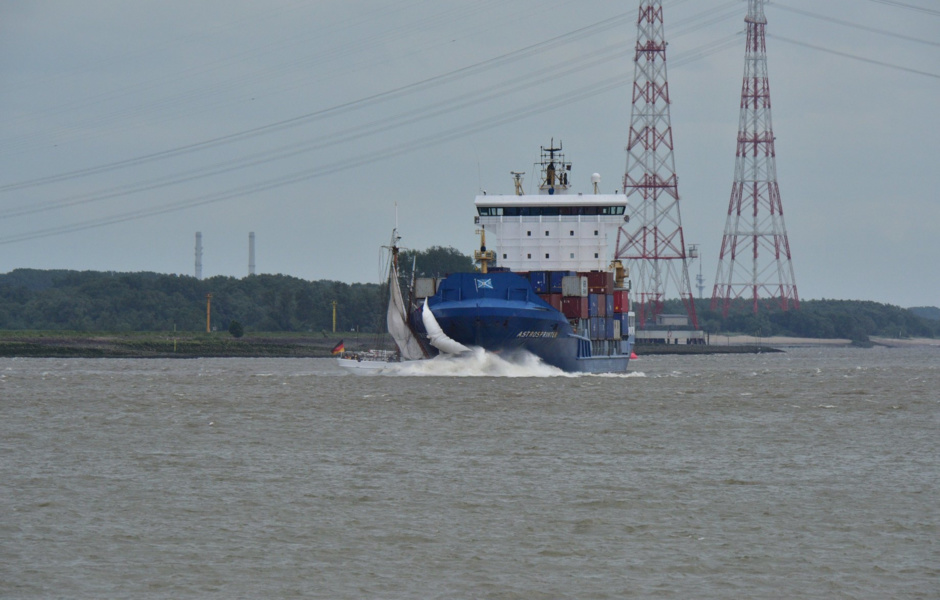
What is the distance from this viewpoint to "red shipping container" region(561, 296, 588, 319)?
253 ft

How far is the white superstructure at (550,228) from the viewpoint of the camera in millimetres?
83562

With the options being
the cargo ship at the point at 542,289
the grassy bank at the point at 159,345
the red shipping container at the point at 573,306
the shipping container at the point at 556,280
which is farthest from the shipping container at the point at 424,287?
the grassy bank at the point at 159,345

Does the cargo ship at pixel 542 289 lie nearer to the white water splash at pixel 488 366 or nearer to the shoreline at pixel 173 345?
the white water splash at pixel 488 366

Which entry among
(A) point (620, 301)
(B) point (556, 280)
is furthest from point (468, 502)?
(A) point (620, 301)

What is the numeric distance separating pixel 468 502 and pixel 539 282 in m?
52.8

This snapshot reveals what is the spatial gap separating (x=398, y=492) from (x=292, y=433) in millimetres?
13578

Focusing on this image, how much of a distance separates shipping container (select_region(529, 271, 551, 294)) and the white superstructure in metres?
5.25

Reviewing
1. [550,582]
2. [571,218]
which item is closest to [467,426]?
[550,582]

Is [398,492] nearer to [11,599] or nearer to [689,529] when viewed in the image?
[689,529]

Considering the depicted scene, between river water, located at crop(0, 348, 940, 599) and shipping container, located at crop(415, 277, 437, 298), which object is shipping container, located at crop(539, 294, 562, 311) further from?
river water, located at crop(0, 348, 940, 599)

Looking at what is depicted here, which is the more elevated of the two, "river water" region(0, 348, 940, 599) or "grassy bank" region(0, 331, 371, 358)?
"grassy bank" region(0, 331, 371, 358)

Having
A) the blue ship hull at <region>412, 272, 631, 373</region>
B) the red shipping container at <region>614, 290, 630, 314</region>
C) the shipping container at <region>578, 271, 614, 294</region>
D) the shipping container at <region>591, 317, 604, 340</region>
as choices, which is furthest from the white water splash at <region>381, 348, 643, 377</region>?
the red shipping container at <region>614, 290, 630, 314</region>

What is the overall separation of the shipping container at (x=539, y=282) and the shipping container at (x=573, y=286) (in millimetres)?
1530

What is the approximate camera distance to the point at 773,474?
30.0 metres
